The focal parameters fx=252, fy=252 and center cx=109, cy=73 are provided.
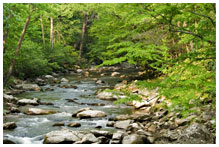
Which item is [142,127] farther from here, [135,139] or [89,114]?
[89,114]

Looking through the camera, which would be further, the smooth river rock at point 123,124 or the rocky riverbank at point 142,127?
the smooth river rock at point 123,124

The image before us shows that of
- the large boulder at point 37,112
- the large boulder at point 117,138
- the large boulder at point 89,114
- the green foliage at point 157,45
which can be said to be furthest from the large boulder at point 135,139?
the large boulder at point 37,112

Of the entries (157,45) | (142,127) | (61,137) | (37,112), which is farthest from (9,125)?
(157,45)

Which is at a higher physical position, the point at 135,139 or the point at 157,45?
the point at 157,45

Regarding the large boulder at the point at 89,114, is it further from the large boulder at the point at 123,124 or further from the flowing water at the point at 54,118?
the large boulder at the point at 123,124

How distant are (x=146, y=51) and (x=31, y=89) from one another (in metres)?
12.2

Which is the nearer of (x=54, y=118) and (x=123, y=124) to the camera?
(x=123, y=124)

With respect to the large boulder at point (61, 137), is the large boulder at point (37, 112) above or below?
below


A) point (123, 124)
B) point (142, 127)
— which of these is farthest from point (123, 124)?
point (142, 127)

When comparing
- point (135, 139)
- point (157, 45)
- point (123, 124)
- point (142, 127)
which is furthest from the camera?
point (123, 124)

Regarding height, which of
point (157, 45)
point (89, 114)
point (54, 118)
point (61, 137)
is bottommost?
point (54, 118)

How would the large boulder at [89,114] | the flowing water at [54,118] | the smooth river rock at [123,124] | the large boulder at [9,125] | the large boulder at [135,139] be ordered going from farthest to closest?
1. the large boulder at [89,114]
2. the smooth river rock at [123,124]
3. the large boulder at [9,125]
4. the flowing water at [54,118]
5. the large boulder at [135,139]

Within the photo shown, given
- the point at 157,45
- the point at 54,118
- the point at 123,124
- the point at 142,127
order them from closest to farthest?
the point at 157,45 → the point at 142,127 → the point at 123,124 → the point at 54,118

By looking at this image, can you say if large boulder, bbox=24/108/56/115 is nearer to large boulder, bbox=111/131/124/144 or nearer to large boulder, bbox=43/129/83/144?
large boulder, bbox=43/129/83/144
